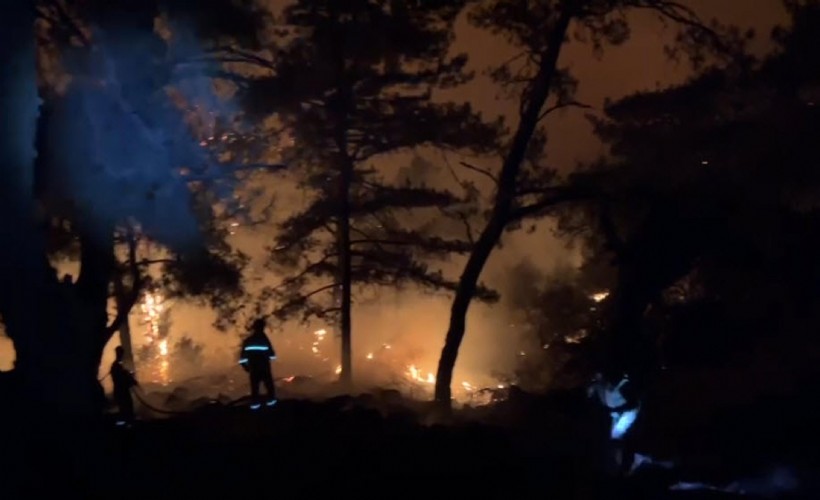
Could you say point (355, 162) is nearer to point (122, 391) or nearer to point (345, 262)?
point (345, 262)

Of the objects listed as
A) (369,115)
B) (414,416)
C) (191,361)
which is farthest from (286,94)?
(191,361)

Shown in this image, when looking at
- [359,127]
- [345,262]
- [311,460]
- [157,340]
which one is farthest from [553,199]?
[157,340]

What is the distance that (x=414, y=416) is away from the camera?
1375 centimetres

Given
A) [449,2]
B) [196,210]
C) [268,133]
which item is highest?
[449,2]

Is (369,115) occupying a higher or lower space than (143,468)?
higher

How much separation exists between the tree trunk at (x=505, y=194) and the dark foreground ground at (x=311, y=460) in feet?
14.9

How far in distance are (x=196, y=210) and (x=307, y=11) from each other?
4.47 meters

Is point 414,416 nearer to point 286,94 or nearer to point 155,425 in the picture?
point 155,425

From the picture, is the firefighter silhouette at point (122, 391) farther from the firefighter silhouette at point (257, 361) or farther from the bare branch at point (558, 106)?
the bare branch at point (558, 106)

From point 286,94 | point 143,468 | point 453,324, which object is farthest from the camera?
point 453,324

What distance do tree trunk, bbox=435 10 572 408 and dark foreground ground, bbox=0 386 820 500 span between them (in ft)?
14.9

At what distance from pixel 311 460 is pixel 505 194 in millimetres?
7888

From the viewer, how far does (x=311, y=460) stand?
9.53 metres

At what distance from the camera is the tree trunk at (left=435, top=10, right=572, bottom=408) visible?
15148 mm
